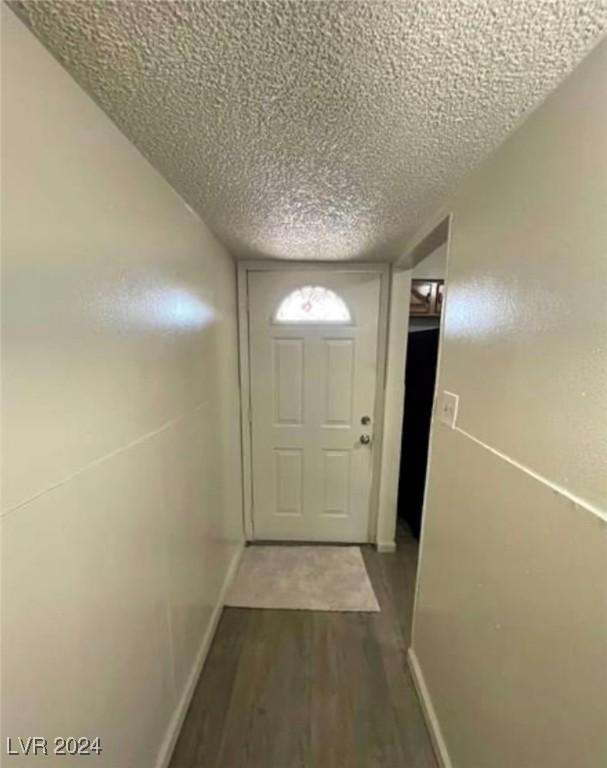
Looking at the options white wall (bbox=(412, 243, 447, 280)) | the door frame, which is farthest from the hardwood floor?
white wall (bbox=(412, 243, 447, 280))

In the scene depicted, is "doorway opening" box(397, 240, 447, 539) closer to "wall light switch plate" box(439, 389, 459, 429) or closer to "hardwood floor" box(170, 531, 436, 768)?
"hardwood floor" box(170, 531, 436, 768)

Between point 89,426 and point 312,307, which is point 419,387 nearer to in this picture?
point 312,307

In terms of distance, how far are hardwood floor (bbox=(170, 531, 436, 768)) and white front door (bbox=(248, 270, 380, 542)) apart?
0.78 meters

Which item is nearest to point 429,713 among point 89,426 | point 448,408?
point 448,408

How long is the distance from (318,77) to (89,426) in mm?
967

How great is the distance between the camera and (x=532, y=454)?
33.8 inches

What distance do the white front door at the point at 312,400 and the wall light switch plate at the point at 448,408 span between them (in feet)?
3.82

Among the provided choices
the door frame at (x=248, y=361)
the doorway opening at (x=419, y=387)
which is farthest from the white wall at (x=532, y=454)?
the doorway opening at (x=419, y=387)

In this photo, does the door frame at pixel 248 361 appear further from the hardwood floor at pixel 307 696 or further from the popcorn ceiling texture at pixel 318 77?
the popcorn ceiling texture at pixel 318 77

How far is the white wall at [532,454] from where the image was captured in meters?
0.68

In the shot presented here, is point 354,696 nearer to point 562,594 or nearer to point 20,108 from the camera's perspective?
point 562,594

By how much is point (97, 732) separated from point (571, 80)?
189cm

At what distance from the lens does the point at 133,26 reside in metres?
0.67

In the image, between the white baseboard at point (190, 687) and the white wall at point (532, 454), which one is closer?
the white wall at point (532, 454)
